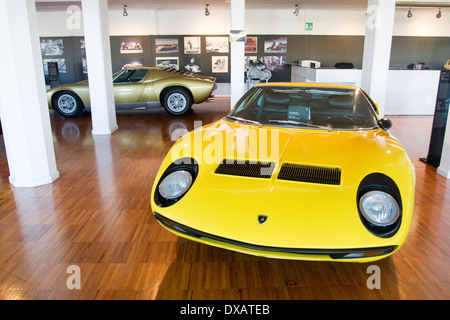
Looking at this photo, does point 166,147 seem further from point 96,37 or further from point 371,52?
point 371,52

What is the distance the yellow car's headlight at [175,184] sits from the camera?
85.0 inches

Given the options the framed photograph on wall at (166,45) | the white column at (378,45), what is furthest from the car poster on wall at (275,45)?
the white column at (378,45)

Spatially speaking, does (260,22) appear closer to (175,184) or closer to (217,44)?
(217,44)

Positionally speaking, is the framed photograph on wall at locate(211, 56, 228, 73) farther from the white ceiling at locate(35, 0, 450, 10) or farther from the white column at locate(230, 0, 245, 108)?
the white column at locate(230, 0, 245, 108)

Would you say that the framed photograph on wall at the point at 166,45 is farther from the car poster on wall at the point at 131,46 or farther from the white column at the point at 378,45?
the white column at the point at 378,45

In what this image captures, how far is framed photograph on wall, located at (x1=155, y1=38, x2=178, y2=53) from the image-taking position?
12.4 metres

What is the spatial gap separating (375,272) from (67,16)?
44.2 feet

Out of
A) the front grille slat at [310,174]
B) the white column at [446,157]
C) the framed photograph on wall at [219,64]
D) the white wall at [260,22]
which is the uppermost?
the white wall at [260,22]

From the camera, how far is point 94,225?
2.95m

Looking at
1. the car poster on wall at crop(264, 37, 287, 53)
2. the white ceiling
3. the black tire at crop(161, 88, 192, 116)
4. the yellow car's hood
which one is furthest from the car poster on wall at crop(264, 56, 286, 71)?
the yellow car's hood

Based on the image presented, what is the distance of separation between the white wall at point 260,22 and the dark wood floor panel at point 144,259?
31.3 ft

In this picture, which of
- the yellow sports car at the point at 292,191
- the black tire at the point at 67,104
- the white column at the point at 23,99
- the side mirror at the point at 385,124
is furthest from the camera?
the black tire at the point at 67,104

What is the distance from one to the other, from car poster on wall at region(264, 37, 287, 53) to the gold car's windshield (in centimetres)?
970

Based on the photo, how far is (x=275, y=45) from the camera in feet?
40.8
